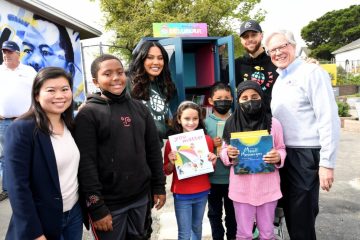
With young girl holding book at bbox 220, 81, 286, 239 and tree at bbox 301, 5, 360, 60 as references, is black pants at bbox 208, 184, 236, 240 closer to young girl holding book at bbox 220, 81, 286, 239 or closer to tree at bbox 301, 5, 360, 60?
young girl holding book at bbox 220, 81, 286, 239

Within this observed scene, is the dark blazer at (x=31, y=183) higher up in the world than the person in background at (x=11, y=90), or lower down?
lower down

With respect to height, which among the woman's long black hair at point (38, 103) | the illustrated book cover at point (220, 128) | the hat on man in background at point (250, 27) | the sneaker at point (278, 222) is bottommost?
the sneaker at point (278, 222)

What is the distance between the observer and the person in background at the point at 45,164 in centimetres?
176

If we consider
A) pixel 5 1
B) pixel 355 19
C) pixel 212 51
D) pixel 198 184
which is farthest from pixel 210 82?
pixel 355 19

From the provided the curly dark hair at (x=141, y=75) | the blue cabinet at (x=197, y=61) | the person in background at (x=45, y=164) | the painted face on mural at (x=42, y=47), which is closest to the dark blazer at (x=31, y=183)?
the person in background at (x=45, y=164)

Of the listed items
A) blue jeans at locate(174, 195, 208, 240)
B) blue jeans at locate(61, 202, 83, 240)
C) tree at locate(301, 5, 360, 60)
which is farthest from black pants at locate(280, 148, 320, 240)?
tree at locate(301, 5, 360, 60)

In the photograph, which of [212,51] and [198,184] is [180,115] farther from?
[212,51]

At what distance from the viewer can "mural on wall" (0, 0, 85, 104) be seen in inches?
334

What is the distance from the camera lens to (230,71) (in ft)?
11.7

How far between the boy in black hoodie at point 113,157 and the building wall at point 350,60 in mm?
33529

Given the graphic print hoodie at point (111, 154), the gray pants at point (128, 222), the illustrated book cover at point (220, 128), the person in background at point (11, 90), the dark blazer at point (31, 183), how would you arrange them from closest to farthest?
1. the dark blazer at point (31, 183)
2. the graphic print hoodie at point (111, 154)
3. the gray pants at point (128, 222)
4. the illustrated book cover at point (220, 128)
5. the person in background at point (11, 90)

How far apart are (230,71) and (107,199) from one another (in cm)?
214

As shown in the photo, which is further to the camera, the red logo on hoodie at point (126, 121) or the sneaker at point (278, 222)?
the sneaker at point (278, 222)

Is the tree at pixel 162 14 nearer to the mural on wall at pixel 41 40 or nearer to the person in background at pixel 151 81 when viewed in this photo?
the mural on wall at pixel 41 40
